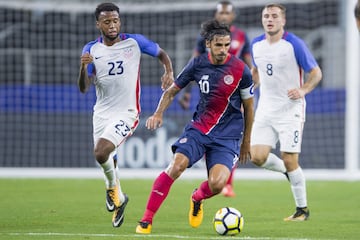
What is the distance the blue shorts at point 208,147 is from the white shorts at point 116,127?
2.87 feet

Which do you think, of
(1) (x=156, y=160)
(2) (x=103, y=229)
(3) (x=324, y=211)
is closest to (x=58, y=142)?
(1) (x=156, y=160)

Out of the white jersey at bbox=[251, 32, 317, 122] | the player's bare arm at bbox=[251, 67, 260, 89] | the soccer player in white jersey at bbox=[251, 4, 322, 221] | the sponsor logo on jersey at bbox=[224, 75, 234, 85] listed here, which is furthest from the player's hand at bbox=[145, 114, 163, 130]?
the player's bare arm at bbox=[251, 67, 260, 89]

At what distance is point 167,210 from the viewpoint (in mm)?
11508

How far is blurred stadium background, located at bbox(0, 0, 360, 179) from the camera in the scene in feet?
55.3

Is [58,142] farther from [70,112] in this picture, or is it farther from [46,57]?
[46,57]

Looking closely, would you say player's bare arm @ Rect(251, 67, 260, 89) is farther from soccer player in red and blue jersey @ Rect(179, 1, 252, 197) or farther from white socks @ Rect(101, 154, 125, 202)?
white socks @ Rect(101, 154, 125, 202)

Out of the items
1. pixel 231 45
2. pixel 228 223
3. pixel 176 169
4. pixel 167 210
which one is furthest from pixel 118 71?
pixel 231 45

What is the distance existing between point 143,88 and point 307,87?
7.35 metres

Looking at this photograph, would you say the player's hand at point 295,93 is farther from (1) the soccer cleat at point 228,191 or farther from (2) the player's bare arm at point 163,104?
(1) the soccer cleat at point 228,191

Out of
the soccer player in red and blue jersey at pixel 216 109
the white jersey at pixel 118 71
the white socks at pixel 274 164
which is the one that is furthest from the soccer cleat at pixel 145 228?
the white socks at pixel 274 164

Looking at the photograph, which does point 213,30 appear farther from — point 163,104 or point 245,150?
point 245,150

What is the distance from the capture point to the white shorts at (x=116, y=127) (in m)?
9.82

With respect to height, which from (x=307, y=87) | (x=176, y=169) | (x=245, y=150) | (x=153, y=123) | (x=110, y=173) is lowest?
(x=110, y=173)

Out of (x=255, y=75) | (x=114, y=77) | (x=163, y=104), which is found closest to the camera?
(x=163, y=104)
